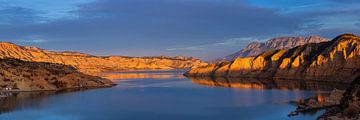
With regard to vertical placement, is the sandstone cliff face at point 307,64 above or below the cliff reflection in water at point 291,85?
above

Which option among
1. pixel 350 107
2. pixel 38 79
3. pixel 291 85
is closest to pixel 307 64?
pixel 291 85

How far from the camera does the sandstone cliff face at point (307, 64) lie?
335 feet

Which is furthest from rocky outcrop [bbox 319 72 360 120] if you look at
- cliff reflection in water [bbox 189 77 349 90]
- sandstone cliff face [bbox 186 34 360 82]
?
sandstone cliff face [bbox 186 34 360 82]

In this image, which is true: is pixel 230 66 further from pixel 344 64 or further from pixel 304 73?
pixel 344 64

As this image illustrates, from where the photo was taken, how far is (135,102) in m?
60.6

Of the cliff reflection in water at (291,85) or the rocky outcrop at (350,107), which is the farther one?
the cliff reflection in water at (291,85)

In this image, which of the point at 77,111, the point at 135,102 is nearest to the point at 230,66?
the point at 135,102

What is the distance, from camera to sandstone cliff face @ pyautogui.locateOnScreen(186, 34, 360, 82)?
102m

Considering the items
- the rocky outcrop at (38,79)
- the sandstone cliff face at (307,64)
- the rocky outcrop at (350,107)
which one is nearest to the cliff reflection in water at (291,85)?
the sandstone cliff face at (307,64)

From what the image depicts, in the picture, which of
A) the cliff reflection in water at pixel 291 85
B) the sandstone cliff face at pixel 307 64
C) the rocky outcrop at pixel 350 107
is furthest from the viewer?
the sandstone cliff face at pixel 307 64

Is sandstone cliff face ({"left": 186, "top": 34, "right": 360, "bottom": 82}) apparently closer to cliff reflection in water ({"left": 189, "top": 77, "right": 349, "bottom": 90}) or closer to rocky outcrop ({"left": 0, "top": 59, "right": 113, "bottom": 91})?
cliff reflection in water ({"left": 189, "top": 77, "right": 349, "bottom": 90})

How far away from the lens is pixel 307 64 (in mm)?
119062

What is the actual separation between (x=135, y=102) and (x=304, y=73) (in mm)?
67083

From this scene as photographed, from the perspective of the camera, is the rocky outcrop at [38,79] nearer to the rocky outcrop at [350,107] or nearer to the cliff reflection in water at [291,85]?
the cliff reflection in water at [291,85]
